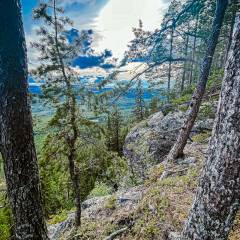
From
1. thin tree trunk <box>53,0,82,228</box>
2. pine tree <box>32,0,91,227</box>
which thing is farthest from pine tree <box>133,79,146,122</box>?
thin tree trunk <box>53,0,82,228</box>

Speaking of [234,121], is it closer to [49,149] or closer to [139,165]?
[49,149]

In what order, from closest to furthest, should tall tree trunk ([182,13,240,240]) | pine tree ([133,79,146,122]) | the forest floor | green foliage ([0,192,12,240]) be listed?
1. tall tree trunk ([182,13,240,240])
2. the forest floor
3. green foliage ([0,192,12,240])
4. pine tree ([133,79,146,122])

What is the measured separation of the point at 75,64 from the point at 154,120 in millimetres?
8338

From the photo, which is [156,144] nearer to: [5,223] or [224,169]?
[224,169]

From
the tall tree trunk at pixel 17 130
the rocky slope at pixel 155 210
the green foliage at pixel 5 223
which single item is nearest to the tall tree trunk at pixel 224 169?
the rocky slope at pixel 155 210

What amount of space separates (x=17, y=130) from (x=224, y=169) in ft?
9.29

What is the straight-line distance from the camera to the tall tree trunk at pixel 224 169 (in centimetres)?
303

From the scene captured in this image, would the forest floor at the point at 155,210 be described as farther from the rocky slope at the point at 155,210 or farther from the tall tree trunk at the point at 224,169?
the tall tree trunk at the point at 224,169

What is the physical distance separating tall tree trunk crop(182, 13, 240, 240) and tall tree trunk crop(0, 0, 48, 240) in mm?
2495

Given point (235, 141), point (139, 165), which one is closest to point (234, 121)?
point (235, 141)

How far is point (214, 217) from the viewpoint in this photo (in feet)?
11.1

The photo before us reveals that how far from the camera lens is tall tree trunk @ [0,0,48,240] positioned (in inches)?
144

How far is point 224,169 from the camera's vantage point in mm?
3166

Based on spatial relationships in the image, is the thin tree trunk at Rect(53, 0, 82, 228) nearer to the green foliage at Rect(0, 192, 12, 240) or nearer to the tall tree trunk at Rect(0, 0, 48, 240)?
the tall tree trunk at Rect(0, 0, 48, 240)
